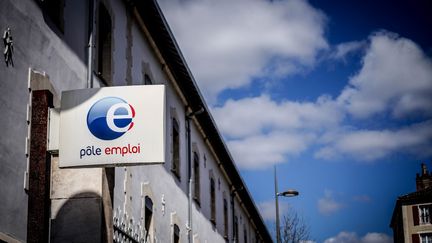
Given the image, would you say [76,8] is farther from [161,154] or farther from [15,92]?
[161,154]

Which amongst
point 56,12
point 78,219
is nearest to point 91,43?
point 56,12

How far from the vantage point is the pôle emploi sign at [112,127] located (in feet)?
34.3

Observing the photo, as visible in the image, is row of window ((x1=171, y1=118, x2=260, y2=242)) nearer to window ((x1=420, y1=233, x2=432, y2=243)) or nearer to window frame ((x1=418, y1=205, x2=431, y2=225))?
window ((x1=420, y1=233, x2=432, y2=243))

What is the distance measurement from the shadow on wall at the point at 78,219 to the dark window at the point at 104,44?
576cm

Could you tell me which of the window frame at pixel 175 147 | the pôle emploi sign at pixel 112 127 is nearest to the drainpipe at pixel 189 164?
the window frame at pixel 175 147

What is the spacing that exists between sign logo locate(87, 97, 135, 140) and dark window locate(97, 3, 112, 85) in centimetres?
561

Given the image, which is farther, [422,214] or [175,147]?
[422,214]

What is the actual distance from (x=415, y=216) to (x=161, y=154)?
74867mm

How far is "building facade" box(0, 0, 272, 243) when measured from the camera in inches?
425

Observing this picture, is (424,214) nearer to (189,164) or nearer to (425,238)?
(425,238)

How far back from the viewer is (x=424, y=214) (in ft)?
265

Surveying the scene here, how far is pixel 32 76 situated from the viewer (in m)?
11.9

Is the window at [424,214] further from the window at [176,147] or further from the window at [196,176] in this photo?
the window at [176,147]

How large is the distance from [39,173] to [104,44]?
609 centimetres
